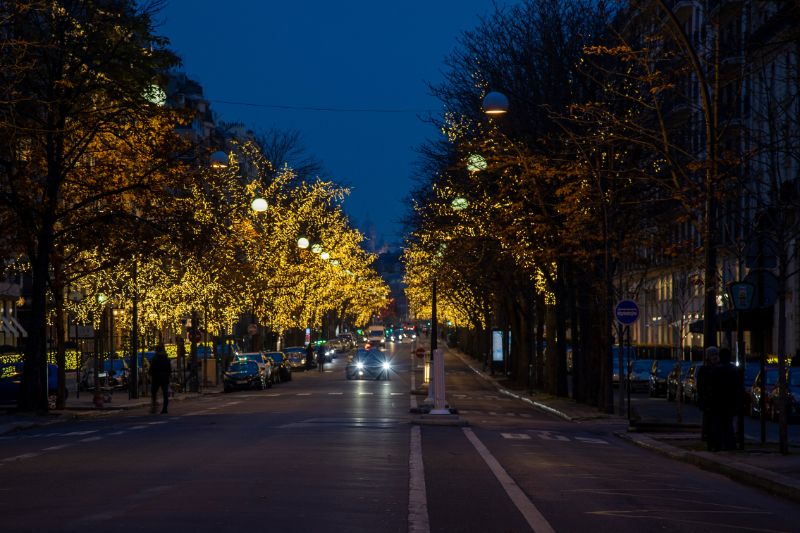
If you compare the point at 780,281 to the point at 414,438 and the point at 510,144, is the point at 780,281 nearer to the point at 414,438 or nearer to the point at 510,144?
the point at 414,438

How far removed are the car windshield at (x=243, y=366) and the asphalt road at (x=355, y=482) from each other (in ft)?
105

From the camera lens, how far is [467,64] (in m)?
52.0

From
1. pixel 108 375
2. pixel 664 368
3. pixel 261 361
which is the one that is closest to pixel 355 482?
pixel 664 368

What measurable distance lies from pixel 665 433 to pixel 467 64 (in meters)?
23.5

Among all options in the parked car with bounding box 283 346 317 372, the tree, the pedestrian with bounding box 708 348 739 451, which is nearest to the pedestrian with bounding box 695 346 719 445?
the pedestrian with bounding box 708 348 739 451

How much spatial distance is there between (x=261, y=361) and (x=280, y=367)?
836cm

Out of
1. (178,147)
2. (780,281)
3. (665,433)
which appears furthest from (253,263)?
(780,281)

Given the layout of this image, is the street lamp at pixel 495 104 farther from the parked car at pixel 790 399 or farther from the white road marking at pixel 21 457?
the white road marking at pixel 21 457

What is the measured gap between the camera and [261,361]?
66.9 metres

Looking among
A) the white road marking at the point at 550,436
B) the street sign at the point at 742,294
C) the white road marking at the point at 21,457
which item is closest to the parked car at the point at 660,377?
the white road marking at the point at 550,436

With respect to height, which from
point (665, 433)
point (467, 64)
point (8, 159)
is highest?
point (467, 64)

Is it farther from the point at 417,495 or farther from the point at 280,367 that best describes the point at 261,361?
the point at 417,495

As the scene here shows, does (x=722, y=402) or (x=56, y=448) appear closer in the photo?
(x=722, y=402)

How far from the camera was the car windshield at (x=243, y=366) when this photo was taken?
211 feet
